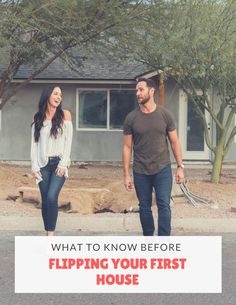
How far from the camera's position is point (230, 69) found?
10180 mm

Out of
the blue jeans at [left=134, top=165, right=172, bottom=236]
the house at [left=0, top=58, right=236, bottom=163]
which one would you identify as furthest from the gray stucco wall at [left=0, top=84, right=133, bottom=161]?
the blue jeans at [left=134, top=165, right=172, bottom=236]

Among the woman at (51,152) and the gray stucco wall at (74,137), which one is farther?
the gray stucco wall at (74,137)

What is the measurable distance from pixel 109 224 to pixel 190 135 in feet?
31.7

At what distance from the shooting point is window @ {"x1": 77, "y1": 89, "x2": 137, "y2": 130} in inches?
695

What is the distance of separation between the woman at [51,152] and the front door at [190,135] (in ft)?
37.1

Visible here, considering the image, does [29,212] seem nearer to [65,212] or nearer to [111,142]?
[65,212]

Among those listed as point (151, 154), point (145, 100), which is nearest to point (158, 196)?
point (151, 154)


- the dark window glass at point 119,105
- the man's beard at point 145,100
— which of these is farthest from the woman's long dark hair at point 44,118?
the dark window glass at point 119,105

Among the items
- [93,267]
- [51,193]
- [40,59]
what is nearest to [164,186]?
[51,193]

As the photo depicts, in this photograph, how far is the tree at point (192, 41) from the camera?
387 inches

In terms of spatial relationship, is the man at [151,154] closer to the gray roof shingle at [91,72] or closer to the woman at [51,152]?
the woman at [51,152]

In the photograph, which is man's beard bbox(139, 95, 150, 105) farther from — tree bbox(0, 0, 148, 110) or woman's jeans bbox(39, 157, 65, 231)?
tree bbox(0, 0, 148, 110)

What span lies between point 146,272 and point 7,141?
43.8ft

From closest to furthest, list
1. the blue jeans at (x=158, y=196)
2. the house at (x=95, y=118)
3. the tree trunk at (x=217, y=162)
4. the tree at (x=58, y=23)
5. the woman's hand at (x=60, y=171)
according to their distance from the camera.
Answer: the blue jeans at (x=158, y=196) < the woman's hand at (x=60, y=171) < the tree at (x=58, y=23) < the tree trunk at (x=217, y=162) < the house at (x=95, y=118)
